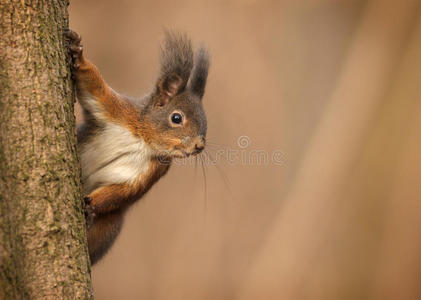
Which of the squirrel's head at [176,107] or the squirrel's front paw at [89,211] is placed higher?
the squirrel's head at [176,107]

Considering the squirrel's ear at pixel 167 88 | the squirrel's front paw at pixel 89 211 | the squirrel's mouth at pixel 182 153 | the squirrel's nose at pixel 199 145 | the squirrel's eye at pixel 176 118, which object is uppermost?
the squirrel's ear at pixel 167 88

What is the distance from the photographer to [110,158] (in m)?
1.90

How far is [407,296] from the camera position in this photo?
3.56 meters

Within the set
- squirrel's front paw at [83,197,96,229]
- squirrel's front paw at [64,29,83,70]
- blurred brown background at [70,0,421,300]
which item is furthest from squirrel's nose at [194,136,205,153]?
blurred brown background at [70,0,421,300]

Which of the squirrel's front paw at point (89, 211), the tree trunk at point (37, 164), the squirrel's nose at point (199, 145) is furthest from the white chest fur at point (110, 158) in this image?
the tree trunk at point (37, 164)

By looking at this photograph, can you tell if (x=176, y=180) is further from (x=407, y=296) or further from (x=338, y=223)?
(x=407, y=296)

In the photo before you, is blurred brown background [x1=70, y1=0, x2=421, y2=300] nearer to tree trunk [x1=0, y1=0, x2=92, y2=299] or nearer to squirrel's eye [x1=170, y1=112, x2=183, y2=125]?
squirrel's eye [x1=170, y1=112, x2=183, y2=125]

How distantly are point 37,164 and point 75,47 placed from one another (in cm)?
48

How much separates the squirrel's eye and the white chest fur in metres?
0.19

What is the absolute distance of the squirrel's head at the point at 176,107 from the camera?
200 centimetres

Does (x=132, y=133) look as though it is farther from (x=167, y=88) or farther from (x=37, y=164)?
(x=37, y=164)

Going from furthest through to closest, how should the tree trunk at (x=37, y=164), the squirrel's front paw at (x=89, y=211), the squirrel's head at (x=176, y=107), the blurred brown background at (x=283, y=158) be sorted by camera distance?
the blurred brown background at (x=283, y=158), the squirrel's head at (x=176, y=107), the squirrel's front paw at (x=89, y=211), the tree trunk at (x=37, y=164)

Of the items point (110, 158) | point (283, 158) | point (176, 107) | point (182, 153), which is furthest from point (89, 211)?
point (283, 158)

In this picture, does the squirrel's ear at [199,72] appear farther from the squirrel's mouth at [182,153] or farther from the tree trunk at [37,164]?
the tree trunk at [37,164]
